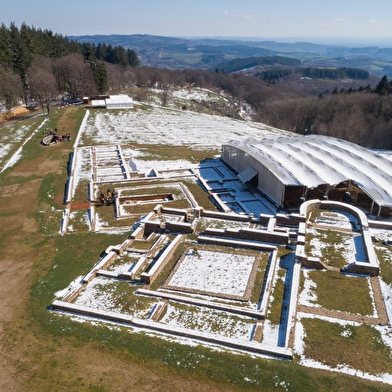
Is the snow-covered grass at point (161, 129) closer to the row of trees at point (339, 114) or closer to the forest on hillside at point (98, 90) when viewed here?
the forest on hillside at point (98, 90)

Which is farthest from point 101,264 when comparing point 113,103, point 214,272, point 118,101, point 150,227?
point 118,101

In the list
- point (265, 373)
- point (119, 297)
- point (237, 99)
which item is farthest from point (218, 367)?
point (237, 99)

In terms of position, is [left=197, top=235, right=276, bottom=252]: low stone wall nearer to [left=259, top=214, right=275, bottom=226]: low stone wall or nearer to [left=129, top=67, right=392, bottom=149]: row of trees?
[left=259, top=214, right=275, bottom=226]: low stone wall

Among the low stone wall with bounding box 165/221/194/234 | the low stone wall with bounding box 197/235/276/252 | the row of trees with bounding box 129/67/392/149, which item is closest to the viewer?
the low stone wall with bounding box 197/235/276/252

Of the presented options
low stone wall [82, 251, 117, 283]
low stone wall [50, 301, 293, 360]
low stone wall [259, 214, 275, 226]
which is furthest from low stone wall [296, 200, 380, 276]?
low stone wall [82, 251, 117, 283]

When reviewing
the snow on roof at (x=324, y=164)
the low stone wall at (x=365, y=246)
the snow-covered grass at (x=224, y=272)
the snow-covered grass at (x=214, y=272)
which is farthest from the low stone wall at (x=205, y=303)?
the snow on roof at (x=324, y=164)
